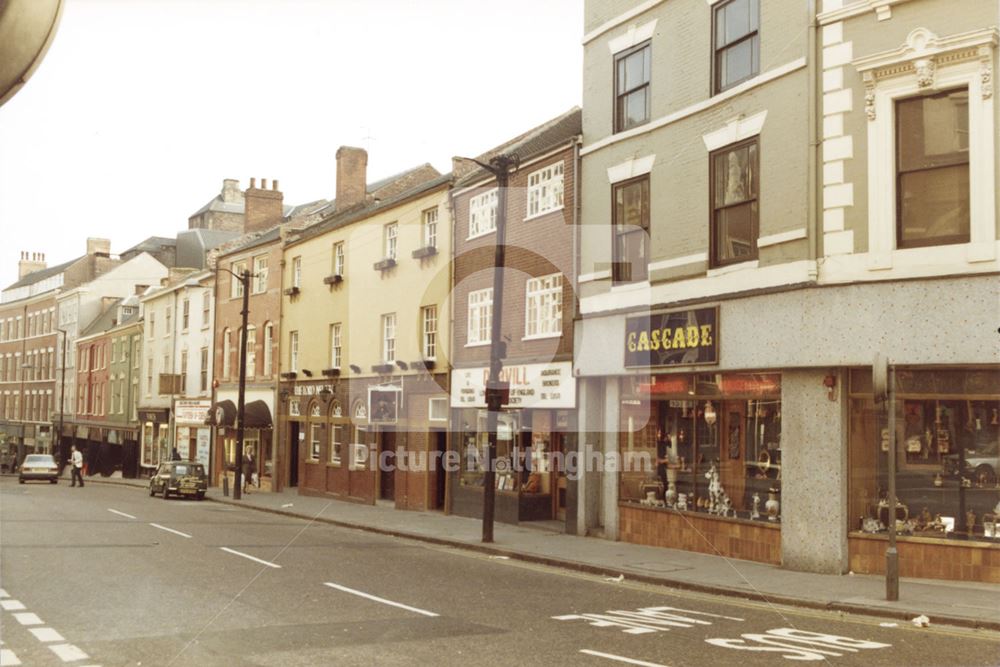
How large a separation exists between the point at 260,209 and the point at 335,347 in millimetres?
16499

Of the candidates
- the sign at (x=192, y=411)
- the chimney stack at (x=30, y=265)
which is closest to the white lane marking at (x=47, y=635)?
the sign at (x=192, y=411)

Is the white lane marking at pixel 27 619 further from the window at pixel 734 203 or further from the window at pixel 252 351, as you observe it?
the window at pixel 252 351

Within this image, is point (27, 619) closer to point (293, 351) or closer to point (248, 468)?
point (293, 351)

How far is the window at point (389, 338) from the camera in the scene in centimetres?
3091

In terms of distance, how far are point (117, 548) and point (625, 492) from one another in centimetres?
1040

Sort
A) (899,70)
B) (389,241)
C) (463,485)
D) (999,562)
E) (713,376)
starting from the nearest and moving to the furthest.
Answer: (999,562), (899,70), (713,376), (463,485), (389,241)

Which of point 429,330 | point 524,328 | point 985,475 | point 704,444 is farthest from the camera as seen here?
point 429,330

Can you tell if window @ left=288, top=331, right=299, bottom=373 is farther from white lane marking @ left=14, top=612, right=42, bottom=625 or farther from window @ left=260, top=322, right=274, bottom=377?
white lane marking @ left=14, top=612, right=42, bottom=625

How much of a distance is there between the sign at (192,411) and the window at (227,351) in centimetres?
197

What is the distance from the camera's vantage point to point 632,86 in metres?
20.3

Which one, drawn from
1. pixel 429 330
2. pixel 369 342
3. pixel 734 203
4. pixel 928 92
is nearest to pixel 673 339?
pixel 734 203

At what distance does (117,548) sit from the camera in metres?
17.7

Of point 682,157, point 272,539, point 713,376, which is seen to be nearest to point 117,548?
point 272,539

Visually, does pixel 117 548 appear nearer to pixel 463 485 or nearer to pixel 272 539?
pixel 272 539
